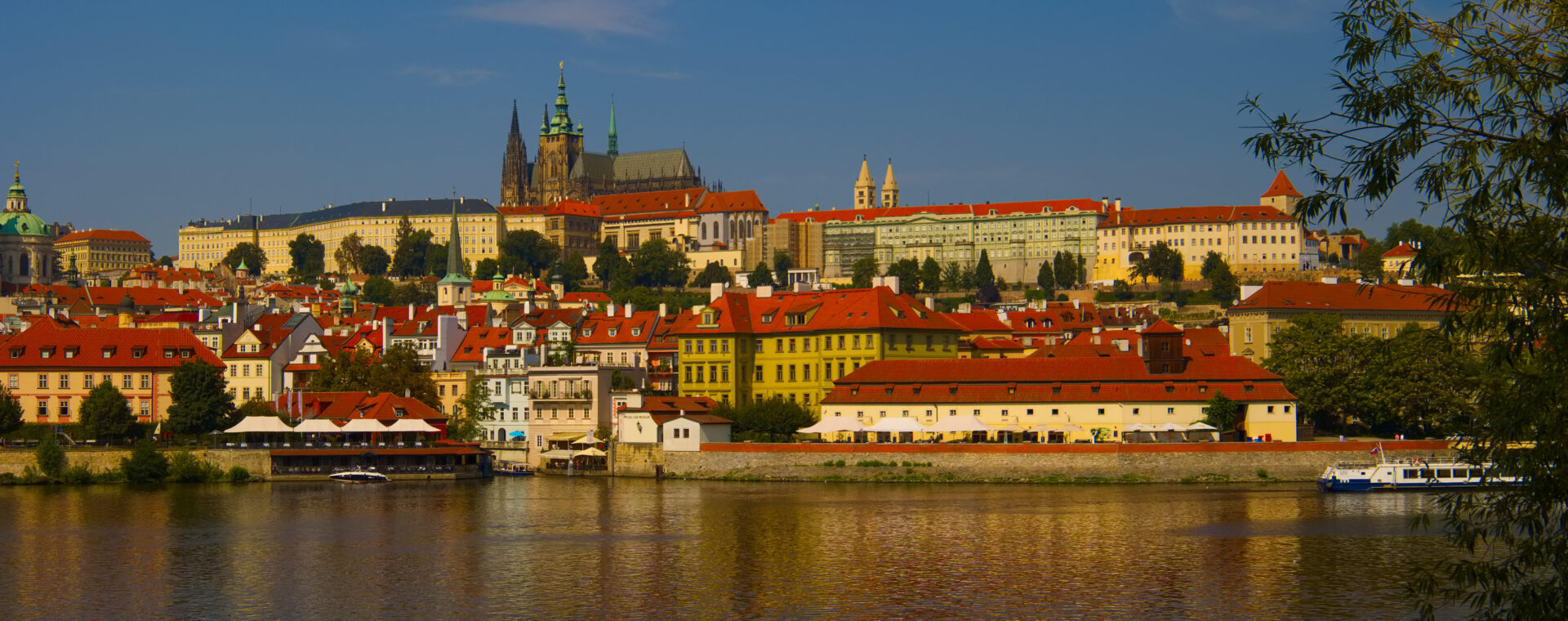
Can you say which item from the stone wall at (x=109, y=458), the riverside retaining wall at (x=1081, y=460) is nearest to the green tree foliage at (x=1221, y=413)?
the riverside retaining wall at (x=1081, y=460)

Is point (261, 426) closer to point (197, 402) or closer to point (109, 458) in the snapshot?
point (197, 402)

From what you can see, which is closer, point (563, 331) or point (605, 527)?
point (605, 527)

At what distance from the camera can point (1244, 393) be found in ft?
234

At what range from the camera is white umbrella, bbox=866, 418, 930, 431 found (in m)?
70.2

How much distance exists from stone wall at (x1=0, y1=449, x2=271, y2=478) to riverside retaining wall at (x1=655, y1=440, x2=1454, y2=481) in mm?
21386

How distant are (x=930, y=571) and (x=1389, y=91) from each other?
24949 mm

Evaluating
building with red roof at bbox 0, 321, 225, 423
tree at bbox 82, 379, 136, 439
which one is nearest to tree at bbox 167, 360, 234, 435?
tree at bbox 82, 379, 136, 439

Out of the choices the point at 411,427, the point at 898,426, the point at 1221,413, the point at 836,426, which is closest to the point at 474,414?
the point at 411,427

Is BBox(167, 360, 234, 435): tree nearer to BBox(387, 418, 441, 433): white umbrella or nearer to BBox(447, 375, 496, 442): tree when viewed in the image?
BBox(387, 418, 441, 433): white umbrella

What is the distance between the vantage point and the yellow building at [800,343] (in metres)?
82.5

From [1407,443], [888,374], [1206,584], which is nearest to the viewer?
[1206,584]

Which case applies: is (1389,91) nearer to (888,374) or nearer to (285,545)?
(285,545)

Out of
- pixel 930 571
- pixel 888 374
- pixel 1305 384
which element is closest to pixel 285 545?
pixel 930 571

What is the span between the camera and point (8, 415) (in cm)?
7825
